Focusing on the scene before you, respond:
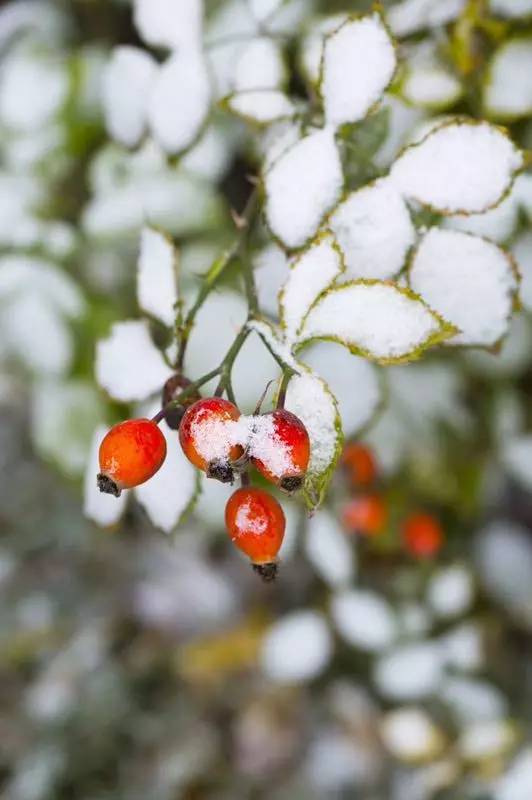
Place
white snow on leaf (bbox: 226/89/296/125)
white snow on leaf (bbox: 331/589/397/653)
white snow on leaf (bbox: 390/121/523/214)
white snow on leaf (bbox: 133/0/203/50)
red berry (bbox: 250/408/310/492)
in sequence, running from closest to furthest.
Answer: red berry (bbox: 250/408/310/492), white snow on leaf (bbox: 390/121/523/214), white snow on leaf (bbox: 226/89/296/125), white snow on leaf (bbox: 133/0/203/50), white snow on leaf (bbox: 331/589/397/653)

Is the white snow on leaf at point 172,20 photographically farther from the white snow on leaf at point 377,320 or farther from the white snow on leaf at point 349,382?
the white snow on leaf at point 377,320

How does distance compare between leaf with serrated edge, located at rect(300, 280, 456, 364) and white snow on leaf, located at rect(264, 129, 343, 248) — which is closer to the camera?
leaf with serrated edge, located at rect(300, 280, 456, 364)

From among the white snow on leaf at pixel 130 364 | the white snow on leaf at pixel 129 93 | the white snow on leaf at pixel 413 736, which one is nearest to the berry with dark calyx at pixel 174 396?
the white snow on leaf at pixel 130 364

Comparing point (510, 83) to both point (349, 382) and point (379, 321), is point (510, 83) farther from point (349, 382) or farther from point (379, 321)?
point (379, 321)

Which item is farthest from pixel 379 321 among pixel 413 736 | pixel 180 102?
pixel 413 736

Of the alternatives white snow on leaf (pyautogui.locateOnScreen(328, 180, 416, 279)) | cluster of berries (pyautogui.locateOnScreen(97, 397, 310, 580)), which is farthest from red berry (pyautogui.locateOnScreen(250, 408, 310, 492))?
white snow on leaf (pyautogui.locateOnScreen(328, 180, 416, 279))

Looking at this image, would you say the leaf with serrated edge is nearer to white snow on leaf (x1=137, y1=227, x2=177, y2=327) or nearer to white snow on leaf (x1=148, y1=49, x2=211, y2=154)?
white snow on leaf (x1=137, y1=227, x2=177, y2=327)

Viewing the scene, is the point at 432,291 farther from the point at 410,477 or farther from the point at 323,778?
the point at 323,778

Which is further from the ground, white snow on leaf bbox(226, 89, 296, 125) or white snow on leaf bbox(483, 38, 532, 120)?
white snow on leaf bbox(226, 89, 296, 125)
